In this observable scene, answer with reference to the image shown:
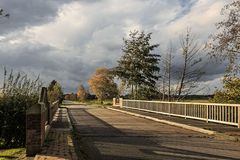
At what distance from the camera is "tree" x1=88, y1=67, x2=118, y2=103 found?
8806 centimetres

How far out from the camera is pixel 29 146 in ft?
34.9

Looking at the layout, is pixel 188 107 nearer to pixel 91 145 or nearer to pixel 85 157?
pixel 91 145

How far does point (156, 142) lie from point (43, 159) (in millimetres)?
5978

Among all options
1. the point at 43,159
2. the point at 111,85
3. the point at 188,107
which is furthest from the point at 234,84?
the point at 111,85

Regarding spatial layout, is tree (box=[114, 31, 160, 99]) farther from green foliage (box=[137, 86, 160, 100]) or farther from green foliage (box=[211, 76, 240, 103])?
green foliage (box=[211, 76, 240, 103])

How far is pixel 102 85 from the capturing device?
8838 centimetres

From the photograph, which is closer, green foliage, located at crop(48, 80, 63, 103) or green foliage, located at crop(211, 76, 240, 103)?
green foliage, located at crop(211, 76, 240, 103)

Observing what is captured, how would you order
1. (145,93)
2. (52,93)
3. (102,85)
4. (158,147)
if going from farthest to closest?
1. (102,85)
2. (145,93)
3. (52,93)
4. (158,147)

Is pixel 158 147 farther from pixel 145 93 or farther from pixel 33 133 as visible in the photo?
pixel 145 93

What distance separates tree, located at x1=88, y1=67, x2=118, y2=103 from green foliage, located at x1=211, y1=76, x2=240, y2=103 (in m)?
60.5

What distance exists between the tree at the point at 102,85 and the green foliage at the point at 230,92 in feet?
199

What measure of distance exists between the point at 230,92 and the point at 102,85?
6340cm

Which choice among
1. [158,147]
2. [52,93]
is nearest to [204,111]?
[158,147]

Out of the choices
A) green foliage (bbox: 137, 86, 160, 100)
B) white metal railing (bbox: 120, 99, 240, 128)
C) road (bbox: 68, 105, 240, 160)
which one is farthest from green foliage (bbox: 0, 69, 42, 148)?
green foliage (bbox: 137, 86, 160, 100)
